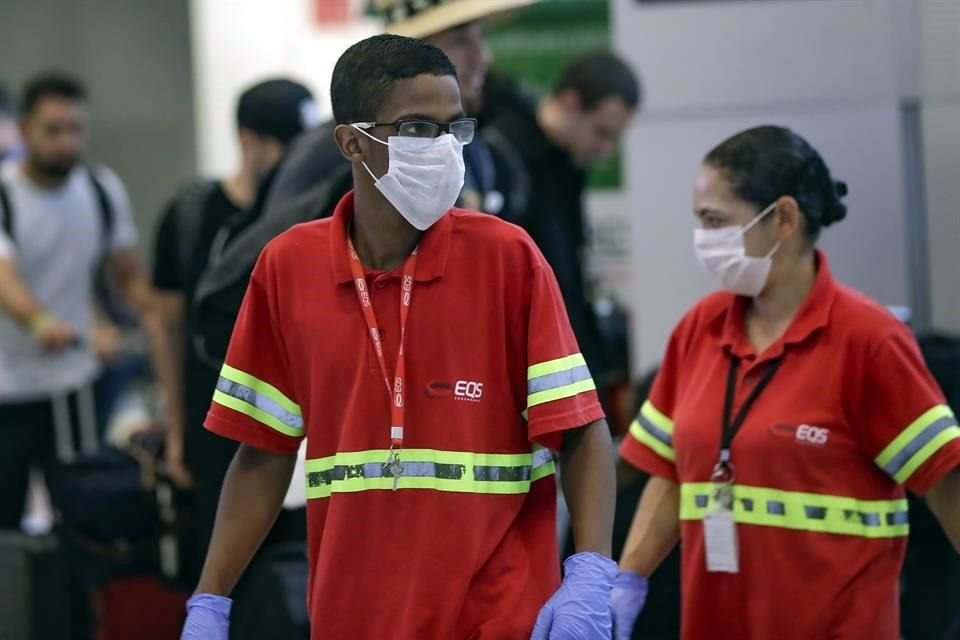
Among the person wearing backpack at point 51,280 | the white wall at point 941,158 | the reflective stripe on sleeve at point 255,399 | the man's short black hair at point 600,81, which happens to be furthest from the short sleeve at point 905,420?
the person wearing backpack at point 51,280

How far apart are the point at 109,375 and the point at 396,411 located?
4.76 meters

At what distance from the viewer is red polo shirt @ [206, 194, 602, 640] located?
118 inches

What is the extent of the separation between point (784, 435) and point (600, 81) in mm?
3188

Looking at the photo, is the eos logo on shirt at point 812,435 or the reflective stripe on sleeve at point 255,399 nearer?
the reflective stripe on sleeve at point 255,399

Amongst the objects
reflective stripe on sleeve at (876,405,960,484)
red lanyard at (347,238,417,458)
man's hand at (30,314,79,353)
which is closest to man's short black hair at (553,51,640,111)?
man's hand at (30,314,79,353)

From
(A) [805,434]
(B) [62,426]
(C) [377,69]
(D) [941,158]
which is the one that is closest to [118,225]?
(B) [62,426]

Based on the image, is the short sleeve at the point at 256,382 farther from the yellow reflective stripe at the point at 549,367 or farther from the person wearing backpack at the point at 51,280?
the person wearing backpack at the point at 51,280

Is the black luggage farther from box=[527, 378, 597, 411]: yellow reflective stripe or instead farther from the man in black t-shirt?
box=[527, 378, 597, 411]: yellow reflective stripe

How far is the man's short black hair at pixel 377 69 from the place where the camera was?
9.91 feet

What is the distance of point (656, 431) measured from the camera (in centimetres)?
387

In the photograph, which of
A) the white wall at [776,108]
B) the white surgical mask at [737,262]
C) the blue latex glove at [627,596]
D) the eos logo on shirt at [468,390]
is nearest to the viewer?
the eos logo on shirt at [468,390]

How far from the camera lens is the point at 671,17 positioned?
627 centimetres

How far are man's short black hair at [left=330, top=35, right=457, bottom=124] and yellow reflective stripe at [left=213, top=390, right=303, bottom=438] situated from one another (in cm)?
52

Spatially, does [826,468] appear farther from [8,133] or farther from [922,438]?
[8,133]
